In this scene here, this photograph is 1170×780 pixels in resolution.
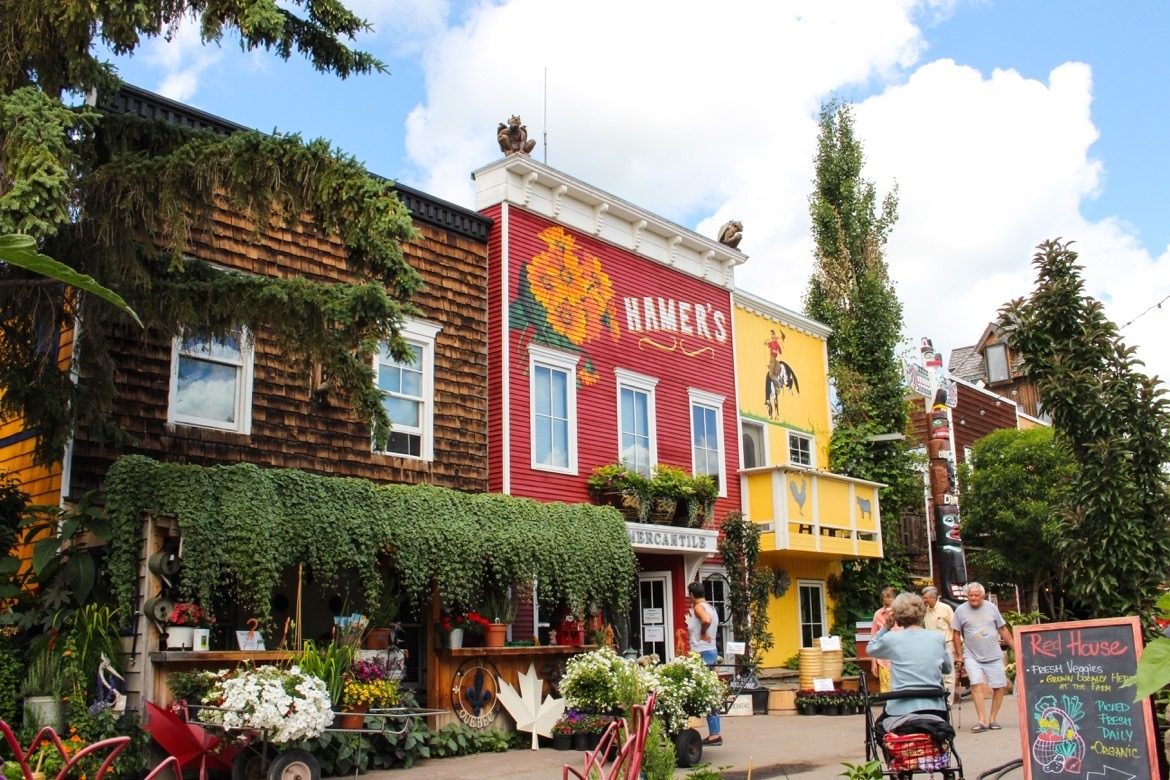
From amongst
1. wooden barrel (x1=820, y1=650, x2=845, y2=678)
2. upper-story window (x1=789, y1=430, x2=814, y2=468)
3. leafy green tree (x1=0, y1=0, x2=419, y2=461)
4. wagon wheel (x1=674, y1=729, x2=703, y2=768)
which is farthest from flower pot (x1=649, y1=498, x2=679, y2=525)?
leafy green tree (x1=0, y1=0, x2=419, y2=461)

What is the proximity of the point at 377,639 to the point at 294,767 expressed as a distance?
3224 mm

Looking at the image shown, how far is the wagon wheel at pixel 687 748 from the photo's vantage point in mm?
10188

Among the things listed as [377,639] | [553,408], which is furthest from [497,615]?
[553,408]

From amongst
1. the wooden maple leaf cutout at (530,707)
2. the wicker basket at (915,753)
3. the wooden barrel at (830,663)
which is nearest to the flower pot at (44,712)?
the wooden maple leaf cutout at (530,707)

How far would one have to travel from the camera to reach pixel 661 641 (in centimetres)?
1750

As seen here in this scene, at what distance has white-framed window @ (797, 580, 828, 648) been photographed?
20.3m

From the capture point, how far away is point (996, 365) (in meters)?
40.3

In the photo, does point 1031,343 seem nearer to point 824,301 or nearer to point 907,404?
point 907,404

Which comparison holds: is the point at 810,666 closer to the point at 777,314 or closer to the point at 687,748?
the point at 777,314

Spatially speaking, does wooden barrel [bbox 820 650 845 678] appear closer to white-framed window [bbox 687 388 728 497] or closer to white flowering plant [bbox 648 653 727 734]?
white-framed window [bbox 687 388 728 497]

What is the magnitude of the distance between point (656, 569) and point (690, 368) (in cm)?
363

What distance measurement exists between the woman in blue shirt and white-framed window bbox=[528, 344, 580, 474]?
866 cm

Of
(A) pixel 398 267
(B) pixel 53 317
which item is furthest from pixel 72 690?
(A) pixel 398 267

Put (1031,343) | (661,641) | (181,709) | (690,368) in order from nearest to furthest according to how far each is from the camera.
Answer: (1031,343), (181,709), (661,641), (690,368)
